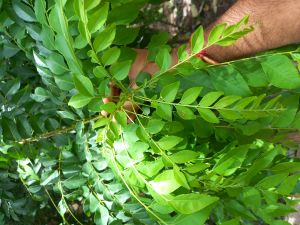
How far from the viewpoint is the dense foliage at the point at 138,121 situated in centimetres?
59

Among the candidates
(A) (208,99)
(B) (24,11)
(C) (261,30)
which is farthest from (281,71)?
(B) (24,11)

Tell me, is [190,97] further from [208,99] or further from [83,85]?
[83,85]

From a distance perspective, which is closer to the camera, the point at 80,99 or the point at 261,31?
the point at 80,99

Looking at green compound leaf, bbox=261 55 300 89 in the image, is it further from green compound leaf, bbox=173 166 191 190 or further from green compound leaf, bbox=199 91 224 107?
green compound leaf, bbox=173 166 191 190

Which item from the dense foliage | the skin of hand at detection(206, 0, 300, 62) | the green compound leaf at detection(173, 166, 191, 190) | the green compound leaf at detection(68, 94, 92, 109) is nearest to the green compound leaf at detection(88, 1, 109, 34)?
the dense foliage

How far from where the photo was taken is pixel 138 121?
0.67m

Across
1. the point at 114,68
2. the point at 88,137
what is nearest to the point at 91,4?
the point at 114,68

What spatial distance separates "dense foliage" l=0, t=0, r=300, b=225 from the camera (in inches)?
23.3

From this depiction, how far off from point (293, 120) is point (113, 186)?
15.9 inches

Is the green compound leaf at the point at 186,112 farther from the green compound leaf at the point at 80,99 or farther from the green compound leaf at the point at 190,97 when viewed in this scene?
the green compound leaf at the point at 80,99

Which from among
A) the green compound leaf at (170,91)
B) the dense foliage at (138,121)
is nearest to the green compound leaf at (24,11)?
the dense foliage at (138,121)

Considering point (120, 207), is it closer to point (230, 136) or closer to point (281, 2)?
point (230, 136)

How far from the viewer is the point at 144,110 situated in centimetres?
72

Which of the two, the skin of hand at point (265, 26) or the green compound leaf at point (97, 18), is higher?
the green compound leaf at point (97, 18)
